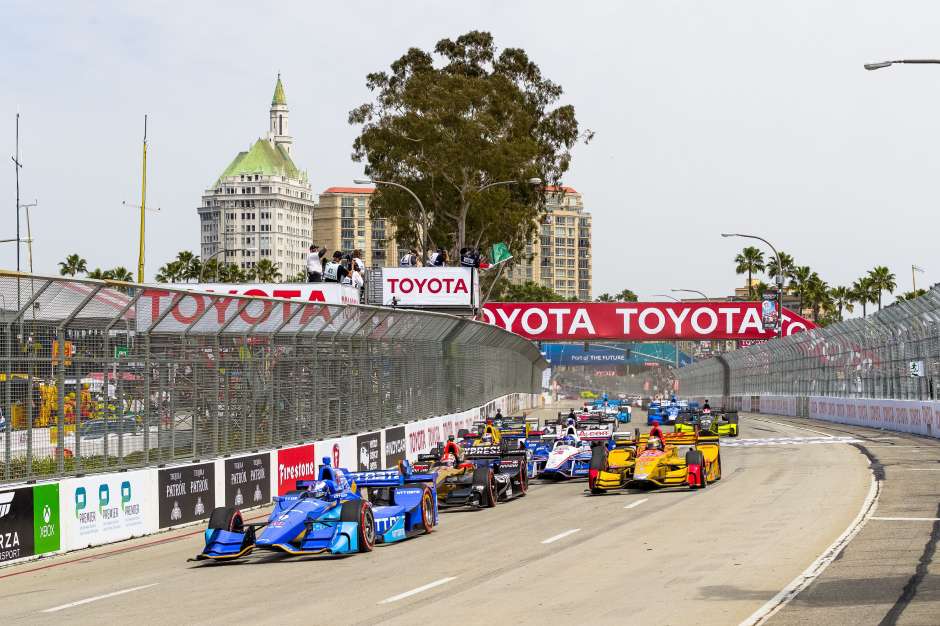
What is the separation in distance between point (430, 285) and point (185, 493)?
30148mm

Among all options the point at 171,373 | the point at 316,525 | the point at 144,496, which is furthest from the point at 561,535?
the point at 171,373

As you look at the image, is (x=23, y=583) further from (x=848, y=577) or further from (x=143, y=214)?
(x=143, y=214)

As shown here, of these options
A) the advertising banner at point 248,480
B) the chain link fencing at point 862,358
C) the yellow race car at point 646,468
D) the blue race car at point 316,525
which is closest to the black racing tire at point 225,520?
the blue race car at point 316,525

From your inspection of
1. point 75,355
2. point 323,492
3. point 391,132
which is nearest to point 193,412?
point 75,355

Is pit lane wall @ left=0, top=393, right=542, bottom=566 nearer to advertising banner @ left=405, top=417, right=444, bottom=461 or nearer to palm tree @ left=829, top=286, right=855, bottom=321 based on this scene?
advertising banner @ left=405, top=417, right=444, bottom=461

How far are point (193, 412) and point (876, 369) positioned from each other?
3105 cm

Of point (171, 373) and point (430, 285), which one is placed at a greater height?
point (430, 285)

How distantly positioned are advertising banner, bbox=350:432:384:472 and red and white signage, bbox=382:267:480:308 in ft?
69.2

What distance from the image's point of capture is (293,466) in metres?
22.5

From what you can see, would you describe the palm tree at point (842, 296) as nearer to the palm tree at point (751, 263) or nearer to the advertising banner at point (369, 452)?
the palm tree at point (751, 263)

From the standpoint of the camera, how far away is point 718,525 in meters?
16.7

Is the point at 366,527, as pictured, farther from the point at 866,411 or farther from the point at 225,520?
the point at 866,411

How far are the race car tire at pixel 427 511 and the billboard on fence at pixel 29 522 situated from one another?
178 inches

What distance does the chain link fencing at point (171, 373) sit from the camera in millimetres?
15359
